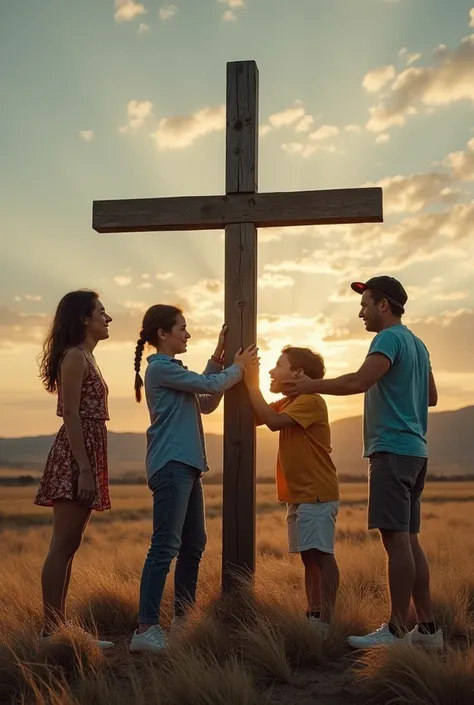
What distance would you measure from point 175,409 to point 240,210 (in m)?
1.61

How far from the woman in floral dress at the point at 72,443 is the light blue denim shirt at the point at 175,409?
13.4 inches

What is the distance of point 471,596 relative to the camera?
6.79m

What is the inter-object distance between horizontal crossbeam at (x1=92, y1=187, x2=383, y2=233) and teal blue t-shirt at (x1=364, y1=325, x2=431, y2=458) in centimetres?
111

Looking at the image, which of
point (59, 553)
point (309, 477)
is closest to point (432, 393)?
point (309, 477)

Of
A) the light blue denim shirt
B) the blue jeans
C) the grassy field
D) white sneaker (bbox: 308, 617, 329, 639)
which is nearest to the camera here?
the grassy field

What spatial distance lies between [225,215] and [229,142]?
57cm

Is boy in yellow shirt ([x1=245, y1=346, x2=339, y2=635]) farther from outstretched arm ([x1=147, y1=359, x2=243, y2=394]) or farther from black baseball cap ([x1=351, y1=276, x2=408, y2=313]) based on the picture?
black baseball cap ([x1=351, y1=276, x2=408, y2=313])

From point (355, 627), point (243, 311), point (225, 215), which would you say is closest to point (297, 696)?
point (355, 627)

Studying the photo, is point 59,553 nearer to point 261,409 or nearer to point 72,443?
point 72,443

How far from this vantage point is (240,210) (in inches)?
243

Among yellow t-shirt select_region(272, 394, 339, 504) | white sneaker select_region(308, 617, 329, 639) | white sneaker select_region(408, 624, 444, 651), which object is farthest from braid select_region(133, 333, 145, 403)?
white sneaker select_region(408, 624, 444, 651)

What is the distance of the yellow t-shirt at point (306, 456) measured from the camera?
5469mm

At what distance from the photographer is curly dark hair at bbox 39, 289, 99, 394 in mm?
5566

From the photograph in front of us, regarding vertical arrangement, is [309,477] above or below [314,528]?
above
